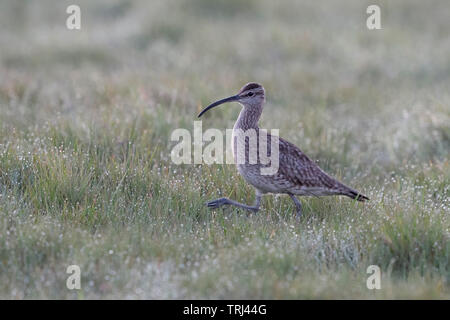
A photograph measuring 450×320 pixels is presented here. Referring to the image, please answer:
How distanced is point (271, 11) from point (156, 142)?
978 cm

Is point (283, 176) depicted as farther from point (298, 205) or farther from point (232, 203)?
point (232, 203)

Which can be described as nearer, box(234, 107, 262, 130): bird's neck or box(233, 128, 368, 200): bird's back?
box(233, 128, 368, 200): bird's back

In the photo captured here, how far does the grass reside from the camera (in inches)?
203

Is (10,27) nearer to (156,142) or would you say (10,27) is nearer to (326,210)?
(156,142)

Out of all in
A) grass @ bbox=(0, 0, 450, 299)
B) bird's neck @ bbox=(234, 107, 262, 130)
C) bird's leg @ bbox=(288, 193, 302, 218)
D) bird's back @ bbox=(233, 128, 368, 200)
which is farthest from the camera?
bird's neck @ bbox=(234, 107, 262, 130)

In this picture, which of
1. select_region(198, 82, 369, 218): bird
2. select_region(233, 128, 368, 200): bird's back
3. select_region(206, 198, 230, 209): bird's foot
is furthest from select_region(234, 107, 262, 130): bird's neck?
select_region(206, 198, 230, 209): bird's foot

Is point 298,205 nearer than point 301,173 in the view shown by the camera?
No

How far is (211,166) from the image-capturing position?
7359 mm

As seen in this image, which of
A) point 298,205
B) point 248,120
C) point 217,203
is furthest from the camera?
point 248,120

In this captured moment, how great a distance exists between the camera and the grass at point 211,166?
515cm

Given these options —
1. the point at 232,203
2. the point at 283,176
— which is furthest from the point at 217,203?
the point at 283,176

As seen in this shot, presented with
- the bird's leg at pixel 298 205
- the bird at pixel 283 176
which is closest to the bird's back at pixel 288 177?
the bird at pixel 283 176

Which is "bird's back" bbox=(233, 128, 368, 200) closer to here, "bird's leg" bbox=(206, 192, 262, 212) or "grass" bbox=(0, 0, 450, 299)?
"bird's leg" bbox=(206, 192, 262, 212)

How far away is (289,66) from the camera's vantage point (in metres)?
13.5
